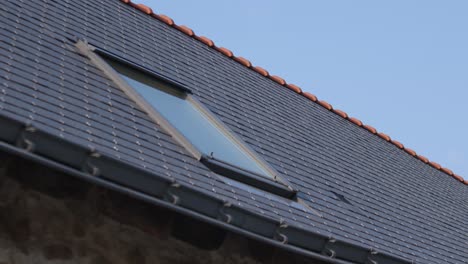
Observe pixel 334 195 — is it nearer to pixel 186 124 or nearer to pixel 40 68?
pixel 186 124

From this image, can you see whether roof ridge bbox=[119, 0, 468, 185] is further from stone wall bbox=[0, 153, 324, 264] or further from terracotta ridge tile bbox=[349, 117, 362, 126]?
stone wall bbox=[0, 153, 324, 264]

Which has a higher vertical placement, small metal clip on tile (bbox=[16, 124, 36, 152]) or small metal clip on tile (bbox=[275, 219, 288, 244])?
small metal clip on tile (bbox=[275, 219, 288, 244])

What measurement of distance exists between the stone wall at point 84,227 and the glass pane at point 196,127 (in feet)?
3.26

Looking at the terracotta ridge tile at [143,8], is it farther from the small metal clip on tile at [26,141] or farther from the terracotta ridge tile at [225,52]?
the small metal clip on tile at [26,141]

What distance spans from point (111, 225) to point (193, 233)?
0.61m

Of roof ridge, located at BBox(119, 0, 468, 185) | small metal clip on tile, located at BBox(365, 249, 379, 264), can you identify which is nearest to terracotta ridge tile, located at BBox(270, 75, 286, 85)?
roof ridge, located at BBox(119, 0, 468, 185)

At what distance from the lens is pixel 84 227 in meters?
5.00

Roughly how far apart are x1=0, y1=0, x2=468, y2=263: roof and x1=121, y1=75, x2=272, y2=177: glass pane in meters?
0.29

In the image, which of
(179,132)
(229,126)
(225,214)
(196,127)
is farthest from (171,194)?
(229,126)

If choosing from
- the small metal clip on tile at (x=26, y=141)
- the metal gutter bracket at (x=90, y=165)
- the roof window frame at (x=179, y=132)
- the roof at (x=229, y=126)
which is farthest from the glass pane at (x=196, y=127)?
the small metal clip on tile at (x=26, y=141)

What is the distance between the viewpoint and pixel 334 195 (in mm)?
7867

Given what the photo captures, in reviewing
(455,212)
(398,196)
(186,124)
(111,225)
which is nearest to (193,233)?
(111,225)

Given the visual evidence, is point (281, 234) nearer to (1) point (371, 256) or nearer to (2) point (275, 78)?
(1) point (371, 256)

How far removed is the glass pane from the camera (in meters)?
6.65
